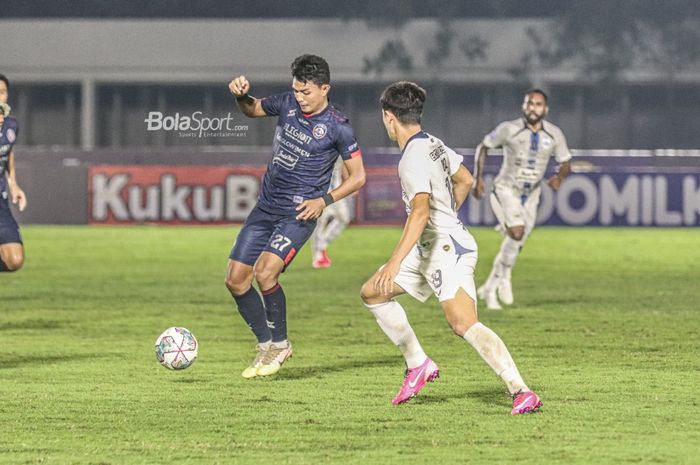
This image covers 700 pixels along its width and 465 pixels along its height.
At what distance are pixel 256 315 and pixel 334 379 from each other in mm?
769

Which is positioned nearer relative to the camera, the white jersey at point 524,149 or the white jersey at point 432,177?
the white jersey at point 432,177

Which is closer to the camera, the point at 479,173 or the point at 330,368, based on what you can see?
the point at 330,368

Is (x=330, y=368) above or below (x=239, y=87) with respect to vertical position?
below

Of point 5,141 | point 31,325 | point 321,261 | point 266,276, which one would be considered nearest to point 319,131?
point 266,276

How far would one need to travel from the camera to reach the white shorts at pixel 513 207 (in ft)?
47.2

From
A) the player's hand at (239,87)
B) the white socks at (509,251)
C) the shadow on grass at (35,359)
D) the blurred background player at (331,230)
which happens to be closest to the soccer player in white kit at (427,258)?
the player's hand at (239,87)

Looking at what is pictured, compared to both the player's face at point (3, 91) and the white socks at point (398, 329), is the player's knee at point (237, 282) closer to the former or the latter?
the white socks at point (398, 329)

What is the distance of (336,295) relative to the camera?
15852 mm

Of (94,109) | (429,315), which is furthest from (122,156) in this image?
(429,315)

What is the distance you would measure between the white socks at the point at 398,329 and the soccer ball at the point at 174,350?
1.65 meters

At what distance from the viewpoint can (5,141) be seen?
11.3 m

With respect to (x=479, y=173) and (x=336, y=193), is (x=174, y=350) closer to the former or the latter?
(x=336, y=193)

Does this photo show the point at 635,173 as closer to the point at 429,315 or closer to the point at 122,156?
the point at 122,156

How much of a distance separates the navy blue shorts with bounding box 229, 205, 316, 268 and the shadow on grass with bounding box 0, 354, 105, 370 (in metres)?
1.75
